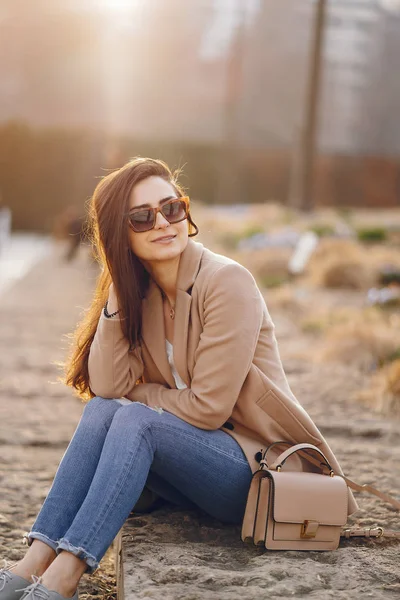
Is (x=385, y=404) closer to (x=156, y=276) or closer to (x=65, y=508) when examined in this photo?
(x=156, y=276)

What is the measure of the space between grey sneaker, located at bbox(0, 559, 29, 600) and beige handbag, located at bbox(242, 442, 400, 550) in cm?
64

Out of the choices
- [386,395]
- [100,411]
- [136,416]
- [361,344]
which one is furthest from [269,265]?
[136,416]

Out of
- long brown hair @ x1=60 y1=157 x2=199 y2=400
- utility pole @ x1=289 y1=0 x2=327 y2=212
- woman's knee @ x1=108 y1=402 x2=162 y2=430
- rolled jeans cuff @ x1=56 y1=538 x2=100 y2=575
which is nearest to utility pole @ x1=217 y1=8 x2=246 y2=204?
utility pole @ x1=289 y1=0 x2=327 y2=212

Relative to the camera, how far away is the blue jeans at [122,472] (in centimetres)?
233

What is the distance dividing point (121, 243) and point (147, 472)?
0.72 metres

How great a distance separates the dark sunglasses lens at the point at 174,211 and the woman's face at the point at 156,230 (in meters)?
0.02

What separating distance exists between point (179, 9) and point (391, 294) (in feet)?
123

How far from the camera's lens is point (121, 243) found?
2.70 meters

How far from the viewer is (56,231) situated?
49.1 ft

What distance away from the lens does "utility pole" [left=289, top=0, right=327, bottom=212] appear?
49.8ft

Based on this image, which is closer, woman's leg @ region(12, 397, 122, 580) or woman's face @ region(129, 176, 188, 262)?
woman's leg @ region(12, 397, 122, 580)

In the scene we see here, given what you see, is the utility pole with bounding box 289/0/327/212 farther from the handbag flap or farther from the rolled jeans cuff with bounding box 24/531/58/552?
the rolled jeans cuff with bounding box 24/531/58/552

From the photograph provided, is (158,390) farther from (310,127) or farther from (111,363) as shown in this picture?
(310,127)

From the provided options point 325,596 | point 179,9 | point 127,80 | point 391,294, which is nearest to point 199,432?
point 325,596
